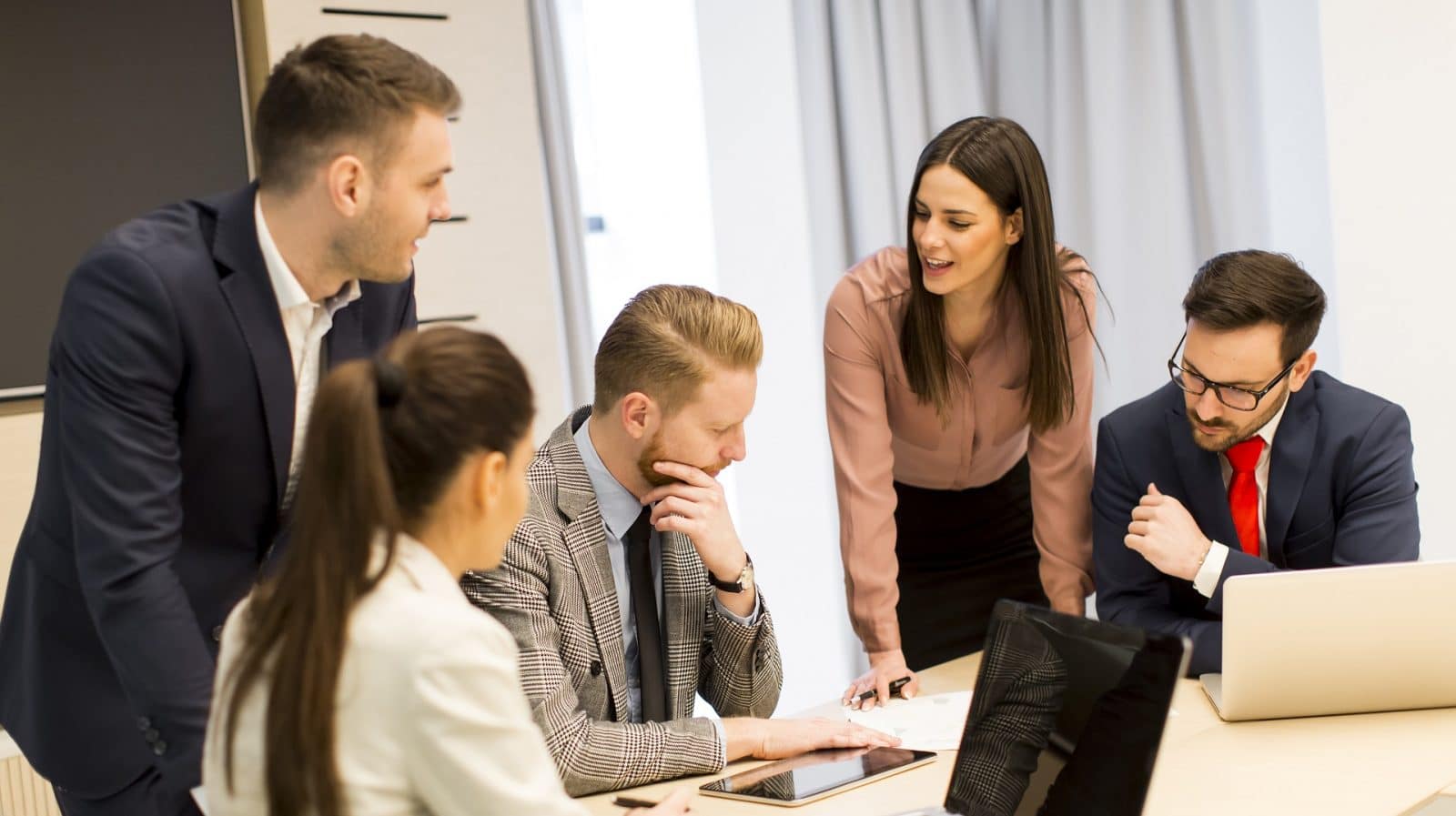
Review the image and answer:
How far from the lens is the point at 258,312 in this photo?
151 centimetres

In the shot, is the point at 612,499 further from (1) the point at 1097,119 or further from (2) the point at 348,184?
(1) the point at 1097,119

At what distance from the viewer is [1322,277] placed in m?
3.42

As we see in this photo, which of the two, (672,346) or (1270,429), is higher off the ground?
(672,346)

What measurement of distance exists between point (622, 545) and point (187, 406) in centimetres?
66

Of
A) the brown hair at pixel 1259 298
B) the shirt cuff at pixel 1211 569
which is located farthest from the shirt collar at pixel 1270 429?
the shirt cuff at pixel 1211 569

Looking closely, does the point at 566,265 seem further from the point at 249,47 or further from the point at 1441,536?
the point at 1441,536

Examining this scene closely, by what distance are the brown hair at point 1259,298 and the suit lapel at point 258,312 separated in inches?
53.5

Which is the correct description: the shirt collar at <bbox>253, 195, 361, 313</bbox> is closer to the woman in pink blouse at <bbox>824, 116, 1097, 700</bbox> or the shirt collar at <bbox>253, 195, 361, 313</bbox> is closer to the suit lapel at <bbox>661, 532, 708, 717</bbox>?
the suit lapel at <bbox>661, 532, 708, 717</bbox>

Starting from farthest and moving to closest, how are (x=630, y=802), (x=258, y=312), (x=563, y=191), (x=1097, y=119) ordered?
1. (x=563, y=191)
2. (x=1097, y=119)
3. (x=630, y=802)
4. (x=258, y=312)

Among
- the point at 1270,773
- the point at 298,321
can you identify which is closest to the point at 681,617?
the point at 298,321

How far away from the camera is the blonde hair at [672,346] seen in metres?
1.86

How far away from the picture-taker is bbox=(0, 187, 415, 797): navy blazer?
1.37 m

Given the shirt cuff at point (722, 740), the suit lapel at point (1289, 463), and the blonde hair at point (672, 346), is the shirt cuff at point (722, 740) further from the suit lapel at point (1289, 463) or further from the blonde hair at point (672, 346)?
the suit lapel at point (1289, 463)

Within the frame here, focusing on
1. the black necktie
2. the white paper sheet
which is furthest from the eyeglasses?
the black necktie
